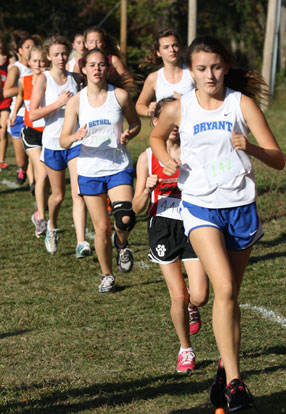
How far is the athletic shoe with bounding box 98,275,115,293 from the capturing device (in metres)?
7.15

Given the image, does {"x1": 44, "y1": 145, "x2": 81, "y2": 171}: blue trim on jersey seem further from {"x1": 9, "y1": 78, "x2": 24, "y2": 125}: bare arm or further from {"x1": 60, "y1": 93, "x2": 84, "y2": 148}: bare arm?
{"x1": 9, "y1": 78, "x2": 24, "y2": 125}: bare arm

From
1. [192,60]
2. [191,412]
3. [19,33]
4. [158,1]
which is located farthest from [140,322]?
[158,1]

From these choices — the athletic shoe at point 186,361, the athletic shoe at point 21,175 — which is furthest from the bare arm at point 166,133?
the athletic shoe at point 21,175

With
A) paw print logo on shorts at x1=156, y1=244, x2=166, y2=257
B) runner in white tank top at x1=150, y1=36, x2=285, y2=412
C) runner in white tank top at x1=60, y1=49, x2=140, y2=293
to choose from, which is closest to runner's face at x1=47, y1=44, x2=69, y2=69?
runner in white tank top at x1=60, y1=49, x2=140, y2=293

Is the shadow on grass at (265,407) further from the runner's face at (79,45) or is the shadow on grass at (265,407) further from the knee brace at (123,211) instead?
the runner's face at (79,45)

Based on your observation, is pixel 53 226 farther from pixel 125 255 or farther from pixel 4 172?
pixel 4 172

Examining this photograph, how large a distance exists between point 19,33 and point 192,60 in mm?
8151

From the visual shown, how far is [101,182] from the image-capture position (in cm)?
698

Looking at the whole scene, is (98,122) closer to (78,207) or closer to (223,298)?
(78,207)

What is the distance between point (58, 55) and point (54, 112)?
0.63 meters

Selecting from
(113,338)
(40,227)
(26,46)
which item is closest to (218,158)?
(113,338)

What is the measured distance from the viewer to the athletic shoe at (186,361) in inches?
197

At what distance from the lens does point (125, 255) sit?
764 centimetres

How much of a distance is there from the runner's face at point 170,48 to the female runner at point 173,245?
2701 mm
